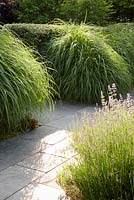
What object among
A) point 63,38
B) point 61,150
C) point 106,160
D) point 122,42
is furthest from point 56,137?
point 122,42

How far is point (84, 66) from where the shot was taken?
5.44 metres

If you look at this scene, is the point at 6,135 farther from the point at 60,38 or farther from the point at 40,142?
the point at 60,38

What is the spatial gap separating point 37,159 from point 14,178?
425mm

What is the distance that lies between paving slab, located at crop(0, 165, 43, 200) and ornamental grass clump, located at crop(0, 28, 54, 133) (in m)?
0.72

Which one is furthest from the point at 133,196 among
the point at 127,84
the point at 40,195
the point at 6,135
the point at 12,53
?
the point at 127,84

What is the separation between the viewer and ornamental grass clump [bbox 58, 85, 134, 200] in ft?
7.87

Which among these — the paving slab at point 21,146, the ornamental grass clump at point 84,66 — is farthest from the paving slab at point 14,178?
the ornamental grass clump at point 84,66

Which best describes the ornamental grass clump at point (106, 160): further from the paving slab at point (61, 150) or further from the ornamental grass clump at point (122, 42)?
the ornamental grass clump at point (122, 42)

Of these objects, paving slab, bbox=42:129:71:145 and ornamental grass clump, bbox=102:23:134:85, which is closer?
paving slab, bbox=42:129:71:145

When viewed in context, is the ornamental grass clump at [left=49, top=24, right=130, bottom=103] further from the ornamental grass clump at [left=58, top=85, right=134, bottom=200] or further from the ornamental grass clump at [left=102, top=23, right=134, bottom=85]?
the ornamental grass clump at [left=58, top=85, right=134, bottom=200]

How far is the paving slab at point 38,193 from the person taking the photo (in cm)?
273

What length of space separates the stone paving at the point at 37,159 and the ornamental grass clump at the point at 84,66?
0.78m

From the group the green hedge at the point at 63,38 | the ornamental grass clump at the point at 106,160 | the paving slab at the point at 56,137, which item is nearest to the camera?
the ornamental grass clump at the point at 106,160

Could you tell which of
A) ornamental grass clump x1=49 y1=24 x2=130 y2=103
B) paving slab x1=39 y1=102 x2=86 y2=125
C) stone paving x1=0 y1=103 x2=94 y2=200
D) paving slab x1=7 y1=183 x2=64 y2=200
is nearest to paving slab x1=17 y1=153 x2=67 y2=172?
stone paving x1=0 y1=103 x2=94 y2=200
